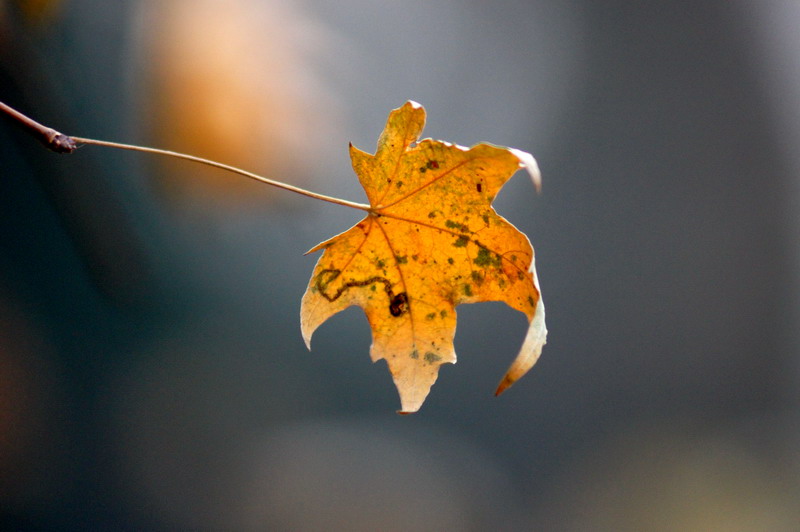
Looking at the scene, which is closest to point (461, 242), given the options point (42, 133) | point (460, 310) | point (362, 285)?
point (362, 285)

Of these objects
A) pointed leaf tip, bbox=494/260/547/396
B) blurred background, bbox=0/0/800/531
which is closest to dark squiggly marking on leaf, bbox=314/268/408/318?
pointed leaf tip, bbox=494/260/547/396

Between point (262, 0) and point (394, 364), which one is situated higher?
point (262, 0)

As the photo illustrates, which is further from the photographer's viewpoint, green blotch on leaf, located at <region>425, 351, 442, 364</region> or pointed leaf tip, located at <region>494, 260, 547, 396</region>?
green blotch on leaf, located at <region>425, 351, 442, 364</region>

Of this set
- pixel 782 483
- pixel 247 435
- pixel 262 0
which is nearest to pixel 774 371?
pixel 782 483

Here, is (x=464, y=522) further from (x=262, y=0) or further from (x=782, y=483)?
(x=262, y=0)

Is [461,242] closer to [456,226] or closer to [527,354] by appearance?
[456,226]

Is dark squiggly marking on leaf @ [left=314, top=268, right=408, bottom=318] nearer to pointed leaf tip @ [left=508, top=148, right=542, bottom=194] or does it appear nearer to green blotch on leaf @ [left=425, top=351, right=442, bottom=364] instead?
green blotch on leaf @ [left=425, top=351, right=442, bottom=364]
